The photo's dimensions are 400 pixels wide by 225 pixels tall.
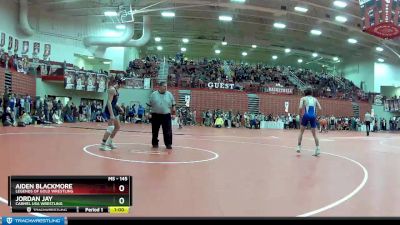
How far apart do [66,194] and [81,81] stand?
28.7 metres

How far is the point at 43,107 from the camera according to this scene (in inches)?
925

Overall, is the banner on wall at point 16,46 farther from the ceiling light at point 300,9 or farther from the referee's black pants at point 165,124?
the referee's black pants at point 165,124

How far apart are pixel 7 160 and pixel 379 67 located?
44581 millimetres

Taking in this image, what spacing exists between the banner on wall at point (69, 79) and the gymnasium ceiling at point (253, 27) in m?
5.19

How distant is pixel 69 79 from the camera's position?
28.6 m

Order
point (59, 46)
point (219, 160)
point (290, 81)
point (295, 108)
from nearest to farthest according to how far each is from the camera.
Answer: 1. point (219, 160)
2. point (59, 46)
3. point (295, 108)
4. point (290, 81)

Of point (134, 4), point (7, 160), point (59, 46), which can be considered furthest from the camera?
point (59, 46)

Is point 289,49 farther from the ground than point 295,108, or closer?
farther from the ground

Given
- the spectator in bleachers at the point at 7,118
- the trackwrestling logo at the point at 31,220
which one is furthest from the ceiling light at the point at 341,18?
the trackwrestling logo at the point at 31,220

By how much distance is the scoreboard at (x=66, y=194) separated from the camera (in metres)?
1.87

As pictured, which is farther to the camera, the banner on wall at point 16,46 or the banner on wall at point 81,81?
the banner on wall at point 81,81

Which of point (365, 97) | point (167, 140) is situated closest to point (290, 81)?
point (365, 97)

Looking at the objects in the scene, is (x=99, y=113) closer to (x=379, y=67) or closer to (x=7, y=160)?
(x=7, y=160)

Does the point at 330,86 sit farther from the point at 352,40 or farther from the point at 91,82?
the point at 91,82
